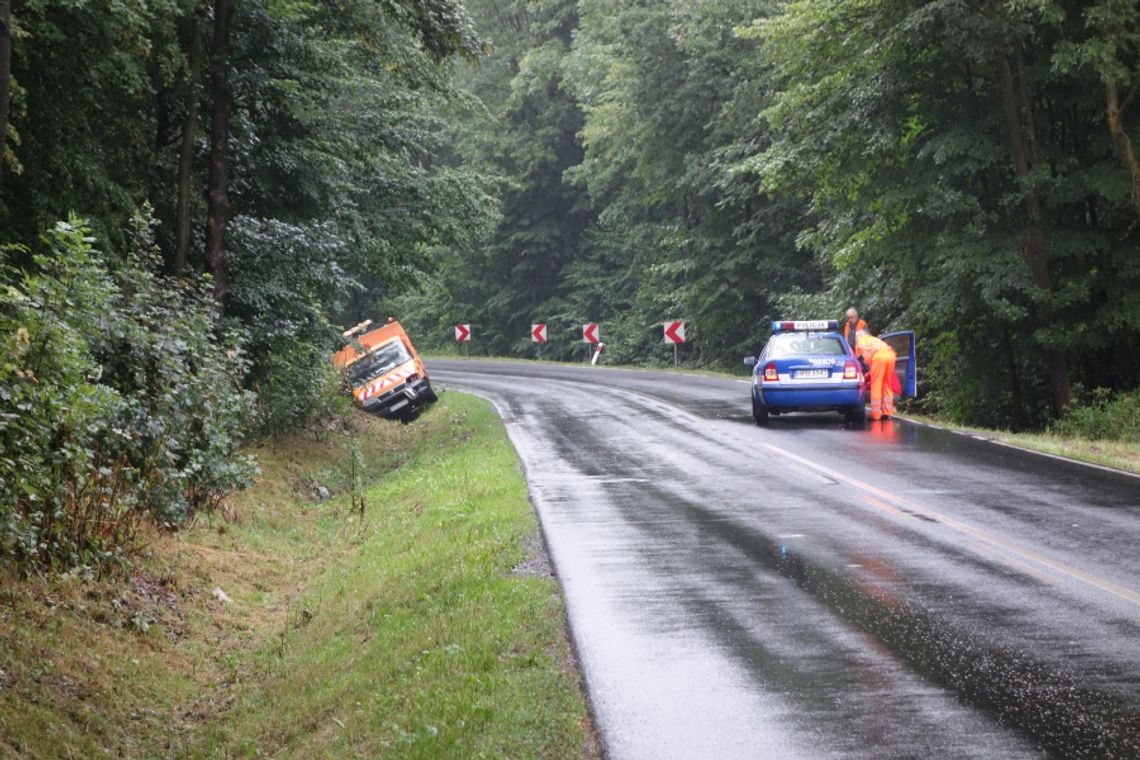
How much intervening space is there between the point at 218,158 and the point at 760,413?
9.92 m

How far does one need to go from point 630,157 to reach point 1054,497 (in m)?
35.7

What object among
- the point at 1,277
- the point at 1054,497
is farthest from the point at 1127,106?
the point at 1,277

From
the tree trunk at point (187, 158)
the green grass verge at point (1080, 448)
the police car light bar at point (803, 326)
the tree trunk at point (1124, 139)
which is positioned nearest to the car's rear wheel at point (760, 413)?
the police car light bar at point (803, 326)

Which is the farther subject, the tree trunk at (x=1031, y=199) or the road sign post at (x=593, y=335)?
the road sign post at (x=593, y=335)

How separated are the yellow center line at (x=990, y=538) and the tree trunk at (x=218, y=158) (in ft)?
28.6

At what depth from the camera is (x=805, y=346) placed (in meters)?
22.2

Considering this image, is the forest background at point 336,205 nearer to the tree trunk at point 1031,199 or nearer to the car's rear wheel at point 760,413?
the tree trunk at point 1031,199

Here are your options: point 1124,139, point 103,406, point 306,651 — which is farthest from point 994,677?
point 1124,139

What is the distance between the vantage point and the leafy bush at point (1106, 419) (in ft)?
70.2

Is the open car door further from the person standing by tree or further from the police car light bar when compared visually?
the police car light bar

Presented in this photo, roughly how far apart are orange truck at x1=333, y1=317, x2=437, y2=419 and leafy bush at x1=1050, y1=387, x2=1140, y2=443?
51.1ft

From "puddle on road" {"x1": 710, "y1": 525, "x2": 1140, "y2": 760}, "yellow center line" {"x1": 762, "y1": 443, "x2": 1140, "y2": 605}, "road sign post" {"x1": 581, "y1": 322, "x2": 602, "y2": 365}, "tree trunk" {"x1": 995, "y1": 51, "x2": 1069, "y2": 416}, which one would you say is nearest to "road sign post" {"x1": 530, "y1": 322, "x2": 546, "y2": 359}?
"road sign post" {"x1": 581, "y1": 322, "x2": 602, "y2": 365}

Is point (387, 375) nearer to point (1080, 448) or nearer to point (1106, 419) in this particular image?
point (1106, 419)

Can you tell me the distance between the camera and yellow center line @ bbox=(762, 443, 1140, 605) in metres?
9.22
